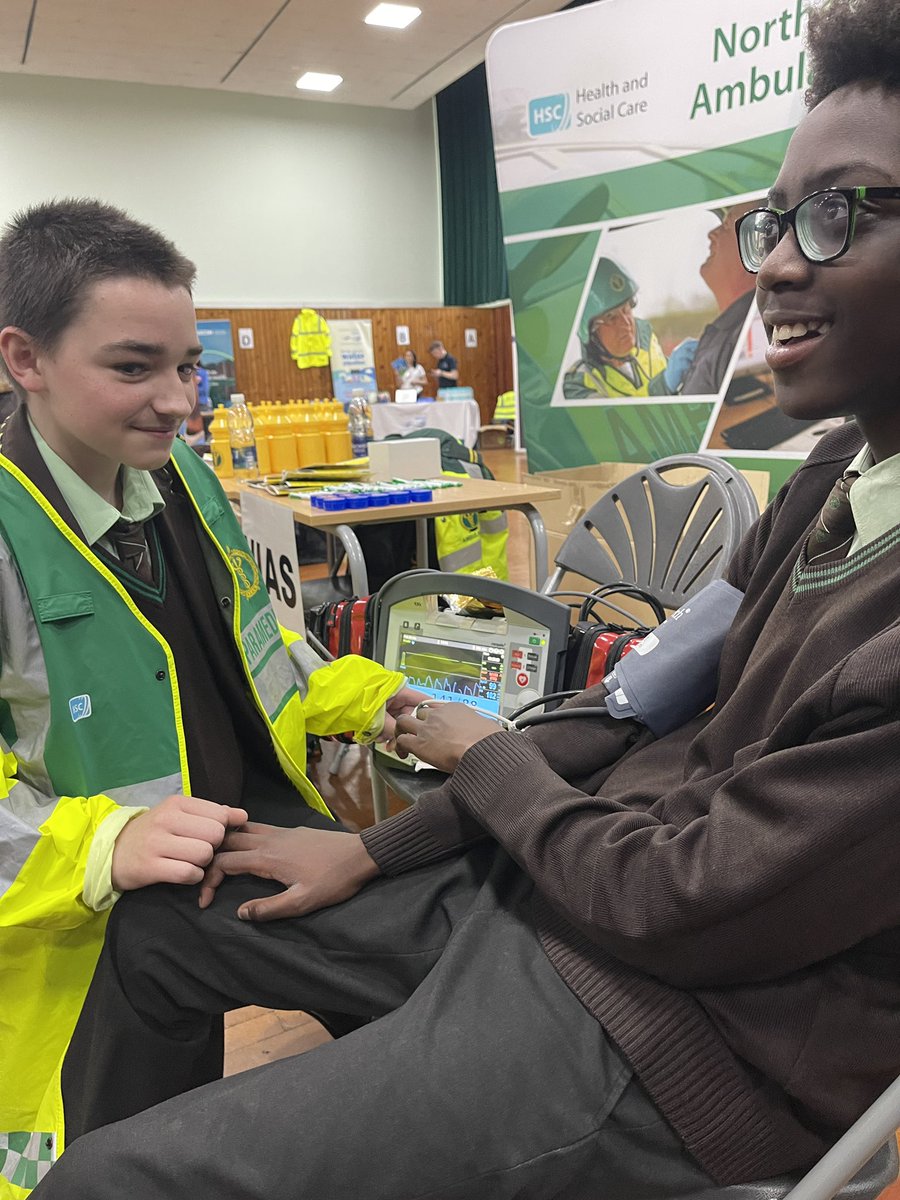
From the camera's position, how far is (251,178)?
10.8 metres

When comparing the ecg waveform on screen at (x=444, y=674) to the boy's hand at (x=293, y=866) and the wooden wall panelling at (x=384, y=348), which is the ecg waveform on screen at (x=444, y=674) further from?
the wooden wall panelling at (x=384, y=348)

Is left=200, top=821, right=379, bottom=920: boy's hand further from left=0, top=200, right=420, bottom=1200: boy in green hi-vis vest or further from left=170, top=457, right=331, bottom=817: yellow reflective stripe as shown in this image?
left=170, top=457, right=331, bottom=817: yellow reflective stripe

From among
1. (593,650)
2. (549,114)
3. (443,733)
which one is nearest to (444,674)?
(593,650)

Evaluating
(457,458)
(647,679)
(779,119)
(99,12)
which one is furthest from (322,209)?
(647,679)

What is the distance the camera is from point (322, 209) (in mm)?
11312

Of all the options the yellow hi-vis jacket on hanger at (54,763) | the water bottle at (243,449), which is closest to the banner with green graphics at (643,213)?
the water bottle at (243,449)

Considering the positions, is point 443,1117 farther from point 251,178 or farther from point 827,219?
point 251,178

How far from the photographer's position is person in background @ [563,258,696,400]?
137 inches

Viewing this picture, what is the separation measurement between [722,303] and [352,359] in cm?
854

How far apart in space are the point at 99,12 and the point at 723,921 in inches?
369

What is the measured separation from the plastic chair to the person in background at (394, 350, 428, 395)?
31.7 feet

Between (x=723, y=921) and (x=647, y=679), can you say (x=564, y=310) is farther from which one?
(x=723, y=921)

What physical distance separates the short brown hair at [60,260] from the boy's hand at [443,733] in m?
0.66

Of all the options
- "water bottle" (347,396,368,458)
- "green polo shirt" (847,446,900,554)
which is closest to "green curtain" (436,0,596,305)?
"water bottle" (347,396,368,458)
